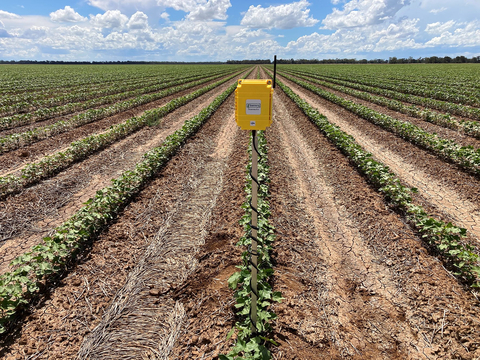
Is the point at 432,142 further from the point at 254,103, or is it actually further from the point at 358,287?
the point at 254,103

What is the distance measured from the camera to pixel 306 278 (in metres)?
4.61

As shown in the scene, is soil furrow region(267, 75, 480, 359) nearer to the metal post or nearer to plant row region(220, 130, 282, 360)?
A: plant row region(220, 130, 282, 360)

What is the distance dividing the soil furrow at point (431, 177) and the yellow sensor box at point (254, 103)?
6.09 meters

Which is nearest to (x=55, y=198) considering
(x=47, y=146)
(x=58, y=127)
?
(x=47, y=146)

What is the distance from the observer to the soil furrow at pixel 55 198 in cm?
586

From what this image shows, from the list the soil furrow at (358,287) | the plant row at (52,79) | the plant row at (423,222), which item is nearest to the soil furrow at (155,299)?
the soil furrow at (358,287)

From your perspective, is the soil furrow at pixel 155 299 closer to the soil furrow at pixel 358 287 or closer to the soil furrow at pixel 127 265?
the soil furrow at pixel 127 265

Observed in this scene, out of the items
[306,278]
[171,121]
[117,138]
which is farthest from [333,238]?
[171,121]

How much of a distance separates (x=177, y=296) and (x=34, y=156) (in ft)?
34.4

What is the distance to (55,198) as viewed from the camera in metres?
7.47

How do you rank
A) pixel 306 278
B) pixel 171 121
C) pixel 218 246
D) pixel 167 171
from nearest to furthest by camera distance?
pixel 306 278, pixel 218 246, pixel 167 171, pixel 171 121

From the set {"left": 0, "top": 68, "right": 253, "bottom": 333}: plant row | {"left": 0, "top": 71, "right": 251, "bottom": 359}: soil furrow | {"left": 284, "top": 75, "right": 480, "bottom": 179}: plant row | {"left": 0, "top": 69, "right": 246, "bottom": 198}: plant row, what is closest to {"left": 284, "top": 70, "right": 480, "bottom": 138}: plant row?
{"left": 284, "top": 75, "right": 480, "bottom": 179}: plant row

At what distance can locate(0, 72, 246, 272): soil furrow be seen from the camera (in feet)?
19.2

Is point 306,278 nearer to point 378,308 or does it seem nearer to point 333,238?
point 378,308
